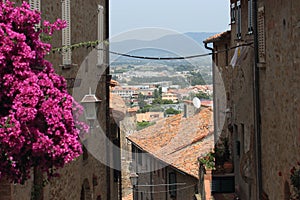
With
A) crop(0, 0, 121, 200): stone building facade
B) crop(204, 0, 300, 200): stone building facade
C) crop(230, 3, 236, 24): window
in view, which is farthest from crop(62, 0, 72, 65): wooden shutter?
crop(230, 3, 236, 24): window

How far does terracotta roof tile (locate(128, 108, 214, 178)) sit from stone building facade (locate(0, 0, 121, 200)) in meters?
2.97

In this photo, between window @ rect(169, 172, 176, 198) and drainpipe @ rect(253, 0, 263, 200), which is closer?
drainpipe @ rect(253, 0, 263, 200)

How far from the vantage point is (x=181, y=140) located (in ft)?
87.0

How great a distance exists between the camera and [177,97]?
2108cm

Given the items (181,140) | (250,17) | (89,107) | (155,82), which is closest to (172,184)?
(181,140)

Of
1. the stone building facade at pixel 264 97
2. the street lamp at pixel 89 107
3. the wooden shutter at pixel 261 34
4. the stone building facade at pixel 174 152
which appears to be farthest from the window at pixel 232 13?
the street lamp at pixel 89 107

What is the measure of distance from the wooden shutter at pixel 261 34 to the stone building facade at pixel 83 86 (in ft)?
13.8

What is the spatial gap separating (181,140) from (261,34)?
12.9 metres

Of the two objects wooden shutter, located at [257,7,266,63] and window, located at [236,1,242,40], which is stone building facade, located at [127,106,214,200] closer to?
window, located at [236,1,242,40]

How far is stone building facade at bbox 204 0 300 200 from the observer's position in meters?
11.0

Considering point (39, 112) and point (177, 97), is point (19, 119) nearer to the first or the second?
point (39, 112)

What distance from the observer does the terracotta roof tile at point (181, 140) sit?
23.9 meters

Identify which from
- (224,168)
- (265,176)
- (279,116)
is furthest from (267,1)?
(224,168)

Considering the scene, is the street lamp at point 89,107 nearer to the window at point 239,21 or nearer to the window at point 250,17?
the window at point 250,17
